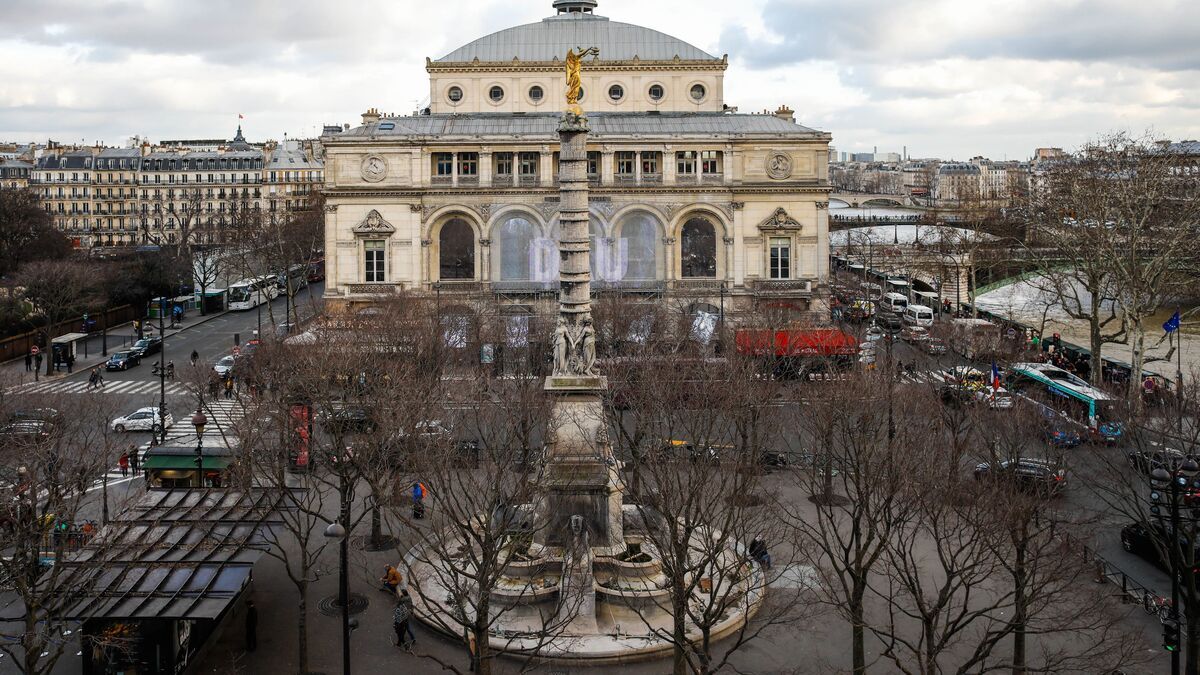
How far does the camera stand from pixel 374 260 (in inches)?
2692

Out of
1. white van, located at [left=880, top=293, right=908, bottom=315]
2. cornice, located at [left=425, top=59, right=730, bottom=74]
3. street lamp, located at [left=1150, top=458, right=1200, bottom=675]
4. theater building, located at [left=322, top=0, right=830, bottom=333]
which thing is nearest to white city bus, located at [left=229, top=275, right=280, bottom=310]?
theater building, located at [left=322, top=0, right=830, bottom=333]

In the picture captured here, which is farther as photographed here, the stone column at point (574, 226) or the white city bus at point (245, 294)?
the white city bus at point (245, 294)

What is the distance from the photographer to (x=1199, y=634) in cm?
2025

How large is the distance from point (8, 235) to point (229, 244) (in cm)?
2373

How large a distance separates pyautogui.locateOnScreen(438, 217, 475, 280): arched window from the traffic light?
52675 millimetres

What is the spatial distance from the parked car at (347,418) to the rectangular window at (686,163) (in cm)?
3972

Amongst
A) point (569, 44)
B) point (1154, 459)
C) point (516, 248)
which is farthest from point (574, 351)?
point (569, 44)

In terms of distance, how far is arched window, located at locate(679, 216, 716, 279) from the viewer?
69062 millimetres

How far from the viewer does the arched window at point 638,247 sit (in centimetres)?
6894

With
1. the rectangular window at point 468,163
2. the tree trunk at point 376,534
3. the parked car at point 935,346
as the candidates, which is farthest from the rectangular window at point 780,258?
the tree trunk at point 376,534

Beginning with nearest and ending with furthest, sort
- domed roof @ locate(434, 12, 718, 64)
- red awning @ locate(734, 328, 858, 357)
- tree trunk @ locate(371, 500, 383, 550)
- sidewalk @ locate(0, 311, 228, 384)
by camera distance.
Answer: tree trunk @ locate(371, 500, 383, 550) → red awning @ locate(734, 328, 858, 357) → sidewalk @ locate(0, 311, 228, 384) → domed roof @ locate(434, 12, 718, 64)

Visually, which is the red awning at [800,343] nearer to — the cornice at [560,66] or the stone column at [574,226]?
the stone column at [574,226]

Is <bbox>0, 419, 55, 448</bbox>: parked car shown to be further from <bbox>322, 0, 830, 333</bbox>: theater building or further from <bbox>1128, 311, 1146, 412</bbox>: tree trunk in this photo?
A: <bbox>1128, 311, 1146, 412</bbox>: tree trunk

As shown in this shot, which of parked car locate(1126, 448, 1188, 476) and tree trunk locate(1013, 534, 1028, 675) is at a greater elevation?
parked car locate(1126, 448, 1188, 476)
